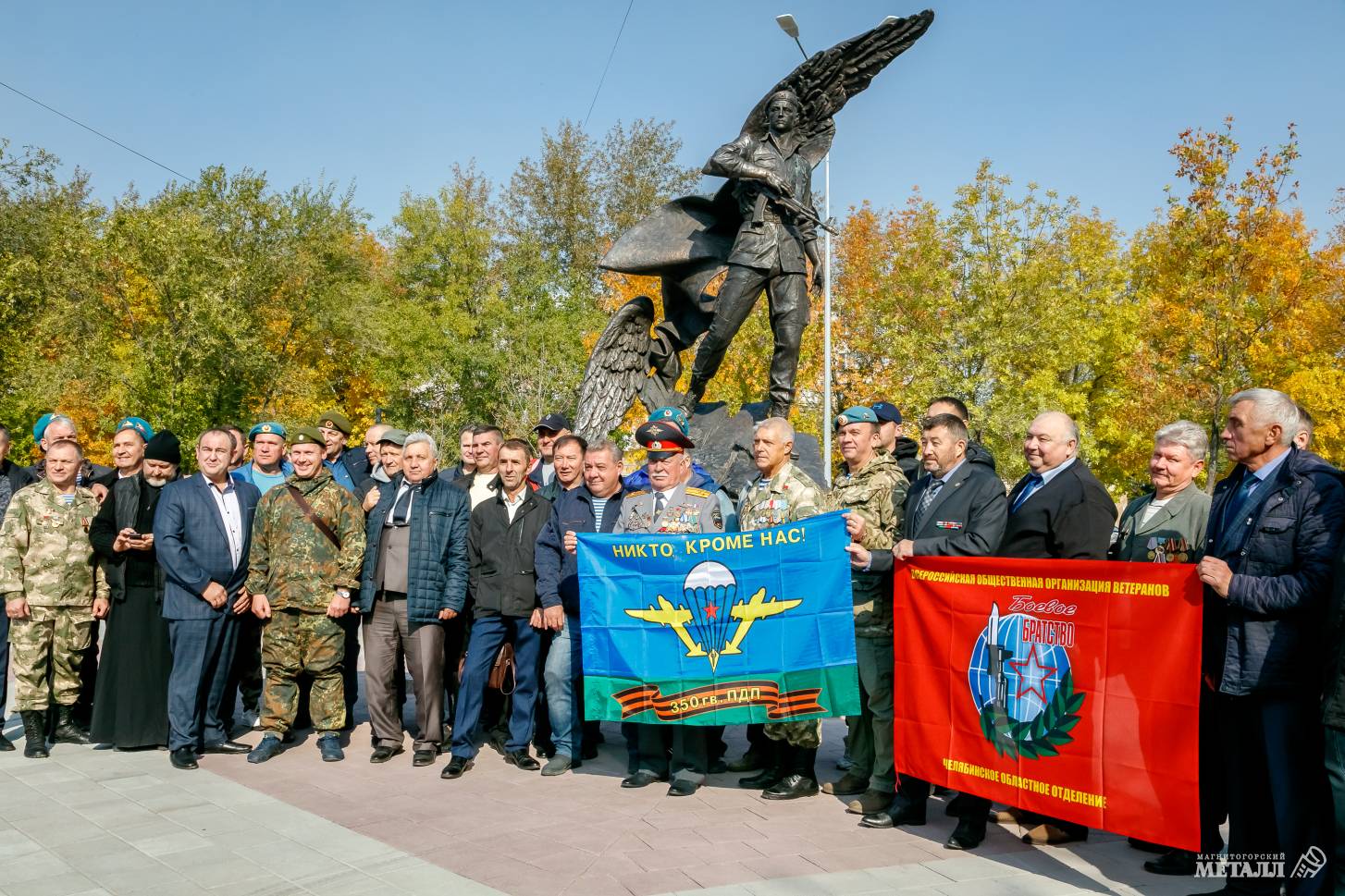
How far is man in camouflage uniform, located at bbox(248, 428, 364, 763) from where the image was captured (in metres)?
6.87

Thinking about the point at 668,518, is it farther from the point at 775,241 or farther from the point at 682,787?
the point at 775,241

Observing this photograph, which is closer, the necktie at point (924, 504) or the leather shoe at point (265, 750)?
the necktie at point (924, 504)

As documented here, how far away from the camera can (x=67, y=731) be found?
7.34 meters

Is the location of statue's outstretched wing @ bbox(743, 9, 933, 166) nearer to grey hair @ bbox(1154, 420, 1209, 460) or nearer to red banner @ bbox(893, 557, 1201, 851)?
grey hair @ bbox(1154, 420, 1209, 460)

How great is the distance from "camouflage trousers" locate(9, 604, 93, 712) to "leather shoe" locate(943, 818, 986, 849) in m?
5.96

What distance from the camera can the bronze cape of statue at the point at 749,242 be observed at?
8.48 metres

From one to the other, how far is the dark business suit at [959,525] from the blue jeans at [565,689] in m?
2.22

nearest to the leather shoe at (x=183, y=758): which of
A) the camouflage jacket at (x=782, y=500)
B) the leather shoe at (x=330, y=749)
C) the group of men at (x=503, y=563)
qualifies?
the group of men at (x=503, y=563)

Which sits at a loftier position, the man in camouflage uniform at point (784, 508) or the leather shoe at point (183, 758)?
the man in camouflage uniform at point (784, 508)

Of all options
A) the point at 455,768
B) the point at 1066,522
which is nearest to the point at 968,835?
the point at 1066,522

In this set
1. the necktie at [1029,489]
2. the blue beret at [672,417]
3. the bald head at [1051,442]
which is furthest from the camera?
the blue beret at [672,417]

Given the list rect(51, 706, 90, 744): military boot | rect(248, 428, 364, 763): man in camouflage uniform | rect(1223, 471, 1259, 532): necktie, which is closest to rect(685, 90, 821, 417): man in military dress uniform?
rect(248, 428, 364, 763): man in camouflage uniform

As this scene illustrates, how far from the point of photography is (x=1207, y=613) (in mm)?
4578

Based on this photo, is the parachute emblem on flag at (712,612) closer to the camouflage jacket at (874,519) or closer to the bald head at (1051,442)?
the camouflage jacket at (874,519)
